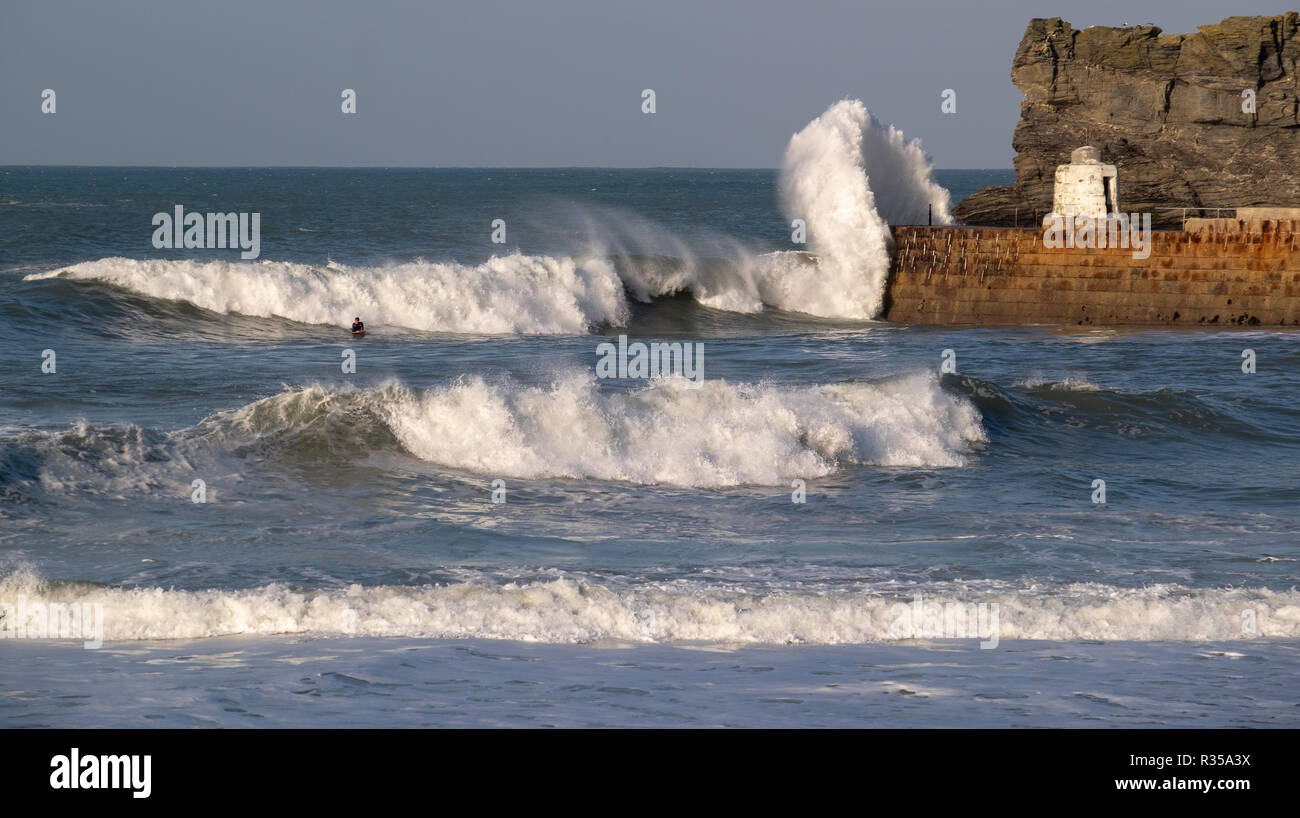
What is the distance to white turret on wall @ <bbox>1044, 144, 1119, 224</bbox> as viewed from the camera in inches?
1056

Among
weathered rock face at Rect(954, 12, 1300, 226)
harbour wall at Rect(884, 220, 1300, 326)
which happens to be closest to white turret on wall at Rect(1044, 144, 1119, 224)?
harbour wall at Rect(884, 220, 1300, 326)

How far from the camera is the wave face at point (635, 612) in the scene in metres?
8.23

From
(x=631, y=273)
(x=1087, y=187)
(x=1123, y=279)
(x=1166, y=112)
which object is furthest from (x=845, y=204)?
(x=1166, y=112)

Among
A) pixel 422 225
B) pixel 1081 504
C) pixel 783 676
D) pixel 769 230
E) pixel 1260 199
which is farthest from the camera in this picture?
pixel 769 230

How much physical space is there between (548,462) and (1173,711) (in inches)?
324

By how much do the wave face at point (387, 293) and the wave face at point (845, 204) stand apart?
15.4 ft

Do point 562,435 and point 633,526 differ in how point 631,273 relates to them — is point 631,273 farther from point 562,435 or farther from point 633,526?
point 633,526

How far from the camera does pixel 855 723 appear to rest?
6.16m

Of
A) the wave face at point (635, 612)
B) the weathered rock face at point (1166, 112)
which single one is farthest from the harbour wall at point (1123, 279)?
the weathered rock face at point (1166, 112)

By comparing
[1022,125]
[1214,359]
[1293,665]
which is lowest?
[1293,665]

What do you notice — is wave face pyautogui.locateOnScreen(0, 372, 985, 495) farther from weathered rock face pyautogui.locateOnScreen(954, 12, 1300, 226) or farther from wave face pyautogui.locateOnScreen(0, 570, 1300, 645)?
weathered rock face pyautogui.locateOnScreen(954, 12, 1300, 226)
